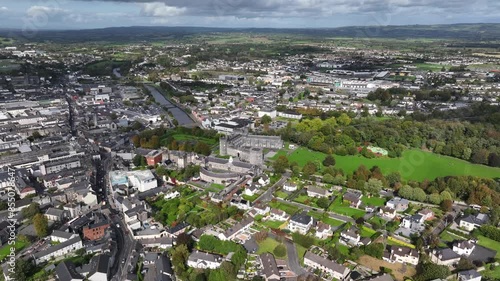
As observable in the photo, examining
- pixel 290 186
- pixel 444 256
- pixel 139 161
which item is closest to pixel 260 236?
pixel 290 186

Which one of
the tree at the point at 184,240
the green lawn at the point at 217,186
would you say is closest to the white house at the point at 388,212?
the green lawn at the point at 217,186

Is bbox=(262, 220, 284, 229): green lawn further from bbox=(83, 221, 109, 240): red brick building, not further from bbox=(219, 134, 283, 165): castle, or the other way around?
bbox=(219, 134, 283, 165): castle

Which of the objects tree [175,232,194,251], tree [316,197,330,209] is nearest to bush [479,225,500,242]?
tree [316,197,330,209]

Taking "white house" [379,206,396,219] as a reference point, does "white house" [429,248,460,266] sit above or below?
below

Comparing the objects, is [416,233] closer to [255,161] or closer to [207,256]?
[207,256]

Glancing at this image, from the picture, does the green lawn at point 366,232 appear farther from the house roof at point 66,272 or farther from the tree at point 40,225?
the tree at point 40,225
